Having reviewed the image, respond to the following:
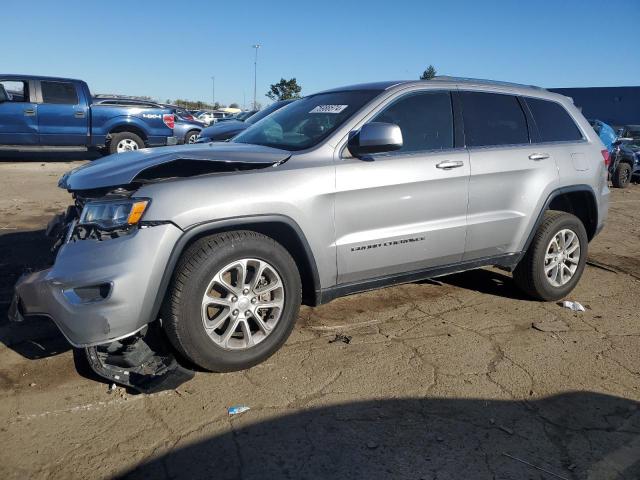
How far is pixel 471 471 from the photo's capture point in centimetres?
254

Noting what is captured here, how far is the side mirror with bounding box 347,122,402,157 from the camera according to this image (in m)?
3.54

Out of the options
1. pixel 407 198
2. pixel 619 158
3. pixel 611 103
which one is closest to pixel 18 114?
pixel 407 198

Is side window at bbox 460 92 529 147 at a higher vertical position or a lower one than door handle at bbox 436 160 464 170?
higher

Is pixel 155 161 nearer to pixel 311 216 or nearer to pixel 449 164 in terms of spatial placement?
pixel 311 216

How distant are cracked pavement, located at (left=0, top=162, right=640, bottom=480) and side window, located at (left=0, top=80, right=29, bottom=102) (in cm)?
1065

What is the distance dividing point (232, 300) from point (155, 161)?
3.07 ft

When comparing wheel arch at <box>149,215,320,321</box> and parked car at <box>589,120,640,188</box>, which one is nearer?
wheel arch at <box>149,215,320,321</box>

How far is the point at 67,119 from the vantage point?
514 inches

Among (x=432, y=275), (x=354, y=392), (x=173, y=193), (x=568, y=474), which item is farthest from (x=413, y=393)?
(x=173, y=193)

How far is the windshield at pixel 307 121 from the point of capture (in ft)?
12.8

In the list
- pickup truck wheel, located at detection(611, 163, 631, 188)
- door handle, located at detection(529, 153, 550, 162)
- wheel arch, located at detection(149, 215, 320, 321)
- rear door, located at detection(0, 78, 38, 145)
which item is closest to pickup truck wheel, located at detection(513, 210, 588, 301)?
door handle, located at detection(529, 153, 550, 162)

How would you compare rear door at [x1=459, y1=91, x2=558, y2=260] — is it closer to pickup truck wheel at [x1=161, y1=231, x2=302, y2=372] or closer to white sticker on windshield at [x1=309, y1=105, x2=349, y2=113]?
white sticker on windshield at [x1=309, y1=105, x2=349, y2=113]

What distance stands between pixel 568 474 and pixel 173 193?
2450 mm

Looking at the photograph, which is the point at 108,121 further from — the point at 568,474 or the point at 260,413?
the point at 568,474
